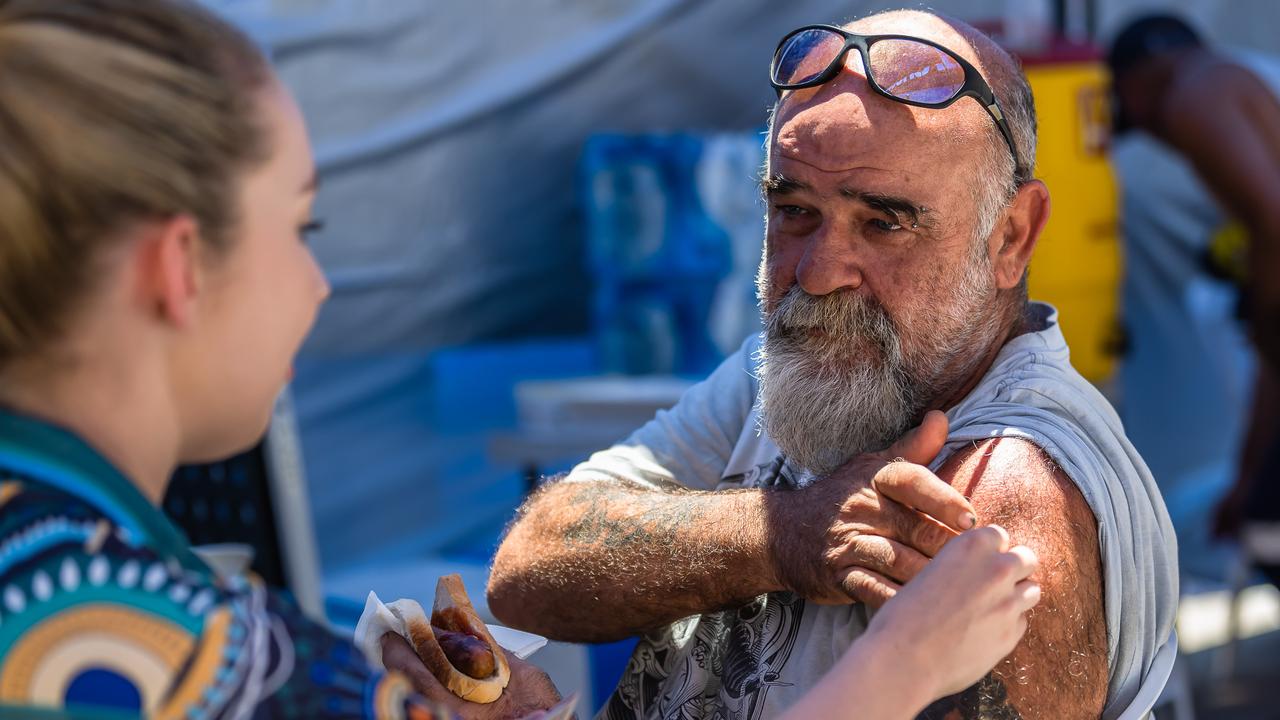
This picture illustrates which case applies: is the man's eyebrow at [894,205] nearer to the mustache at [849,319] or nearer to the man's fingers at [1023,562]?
the mustache at [849,319]

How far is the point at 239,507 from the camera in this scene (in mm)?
2705

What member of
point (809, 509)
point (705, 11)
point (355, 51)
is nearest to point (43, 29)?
point (809, 509)

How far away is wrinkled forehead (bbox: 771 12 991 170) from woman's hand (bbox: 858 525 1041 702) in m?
0.71

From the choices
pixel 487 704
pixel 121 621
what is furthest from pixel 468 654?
pixel 121 621

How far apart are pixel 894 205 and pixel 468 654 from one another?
33.5 inches

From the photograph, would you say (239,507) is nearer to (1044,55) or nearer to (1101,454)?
(1101,454)

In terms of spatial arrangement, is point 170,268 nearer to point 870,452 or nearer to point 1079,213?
point 870,452

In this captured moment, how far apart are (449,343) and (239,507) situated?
2.05m

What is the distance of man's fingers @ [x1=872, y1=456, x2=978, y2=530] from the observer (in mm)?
1485

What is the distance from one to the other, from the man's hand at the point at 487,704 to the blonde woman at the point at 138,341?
0.52m

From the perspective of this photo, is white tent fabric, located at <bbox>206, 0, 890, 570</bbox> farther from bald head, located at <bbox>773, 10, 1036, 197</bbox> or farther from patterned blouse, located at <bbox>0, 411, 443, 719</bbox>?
patterned blouse, located at <bbox>0, 411, 443, 719</bbox>

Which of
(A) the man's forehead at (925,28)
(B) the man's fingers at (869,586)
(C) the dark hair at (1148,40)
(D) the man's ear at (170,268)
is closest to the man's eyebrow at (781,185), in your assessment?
(A) the man's forehead at (925,28)

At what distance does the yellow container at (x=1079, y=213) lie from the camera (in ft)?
14.4

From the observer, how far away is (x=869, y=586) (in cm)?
154
